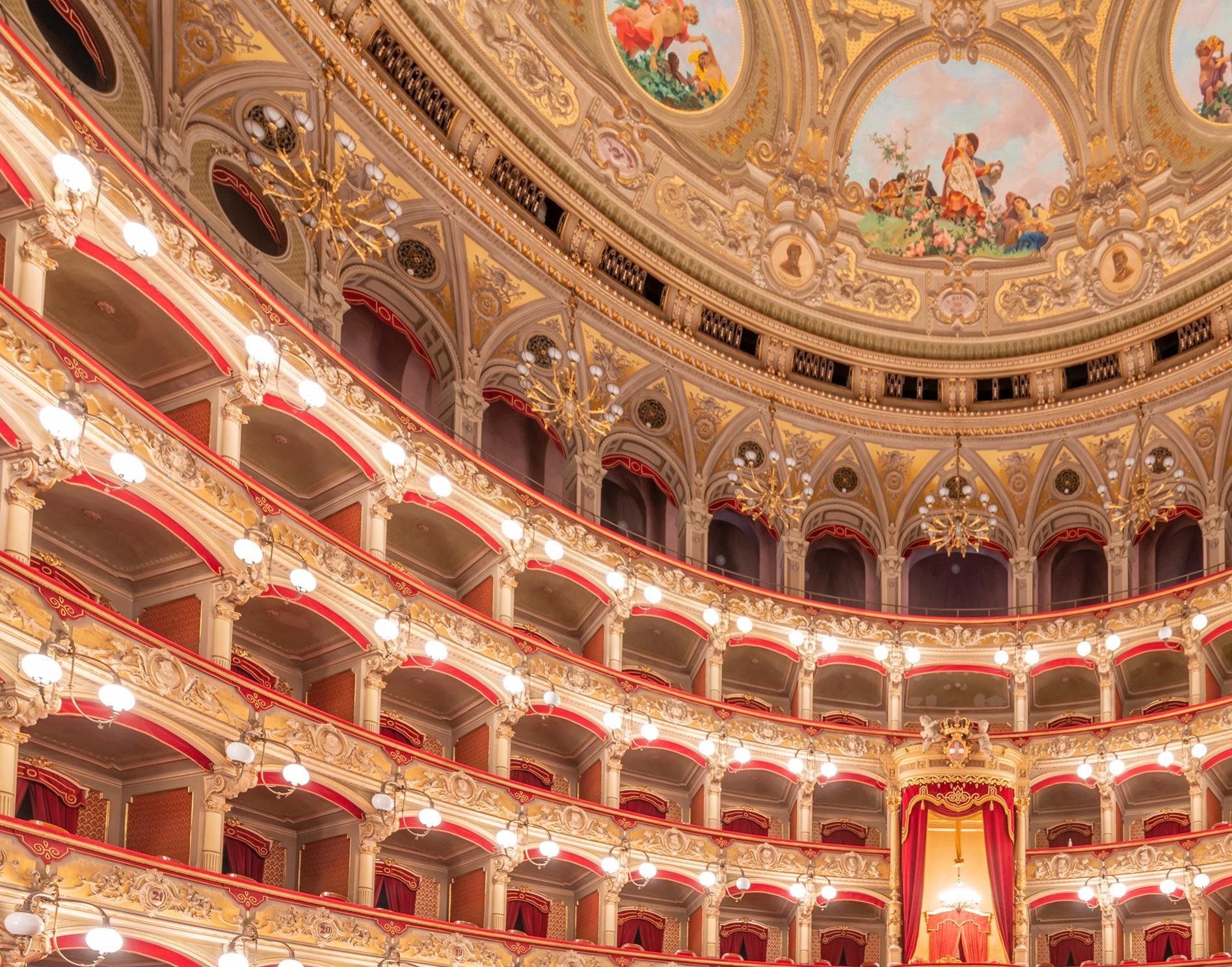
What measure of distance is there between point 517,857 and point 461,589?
260 inches

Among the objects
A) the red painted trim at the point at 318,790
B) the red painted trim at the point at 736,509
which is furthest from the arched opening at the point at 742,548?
the red painted trim at the point at 318,790

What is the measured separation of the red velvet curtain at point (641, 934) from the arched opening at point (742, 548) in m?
9.97

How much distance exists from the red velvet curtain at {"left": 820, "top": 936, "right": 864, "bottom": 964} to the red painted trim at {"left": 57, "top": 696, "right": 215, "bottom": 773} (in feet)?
66.7

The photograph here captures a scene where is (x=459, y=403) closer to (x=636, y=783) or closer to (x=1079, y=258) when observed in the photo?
(x=636, y=783)

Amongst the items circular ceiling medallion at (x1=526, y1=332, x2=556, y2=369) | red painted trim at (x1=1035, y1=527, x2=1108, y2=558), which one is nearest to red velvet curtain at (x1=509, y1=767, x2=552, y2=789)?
circular ceiling medallion at (x1=526, y1=332, x2=556, y2=369)

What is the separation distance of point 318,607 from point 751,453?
1674cm

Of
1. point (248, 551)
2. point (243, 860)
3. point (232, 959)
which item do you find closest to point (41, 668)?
point (248, 551)

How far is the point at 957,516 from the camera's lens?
39.7 metres

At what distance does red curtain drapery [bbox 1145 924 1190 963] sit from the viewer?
34.2m

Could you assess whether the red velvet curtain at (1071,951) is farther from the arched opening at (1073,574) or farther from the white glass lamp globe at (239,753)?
the white glass lamp globe at (239,753)

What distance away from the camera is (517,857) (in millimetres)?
28500

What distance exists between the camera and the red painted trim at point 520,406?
3403cm

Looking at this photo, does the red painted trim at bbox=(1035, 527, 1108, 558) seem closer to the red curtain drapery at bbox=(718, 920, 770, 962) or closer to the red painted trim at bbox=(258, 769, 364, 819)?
the red curtain drapery at bbox=(718, 920, 770, 962)

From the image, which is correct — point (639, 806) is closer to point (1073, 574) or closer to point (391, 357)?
point (391, 357)
